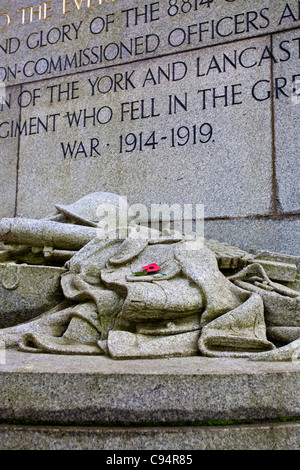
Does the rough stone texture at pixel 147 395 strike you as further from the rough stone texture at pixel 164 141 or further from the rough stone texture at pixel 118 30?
the rough stone texture at pixel 118 30

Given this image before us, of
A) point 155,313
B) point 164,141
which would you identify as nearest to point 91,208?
point 164,141

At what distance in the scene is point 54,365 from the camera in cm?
271

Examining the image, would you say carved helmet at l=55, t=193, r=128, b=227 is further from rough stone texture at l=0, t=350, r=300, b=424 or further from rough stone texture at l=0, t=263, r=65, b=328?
rough stone texture at l=0, t=350, r=300, b=424

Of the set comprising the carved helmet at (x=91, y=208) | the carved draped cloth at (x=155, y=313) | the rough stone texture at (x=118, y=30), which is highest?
the rough stone texture at (x=118, y=30)

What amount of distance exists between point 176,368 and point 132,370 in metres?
0.26

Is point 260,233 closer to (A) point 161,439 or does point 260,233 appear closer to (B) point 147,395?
(B) point 147,395

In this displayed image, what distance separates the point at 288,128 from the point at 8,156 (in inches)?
142

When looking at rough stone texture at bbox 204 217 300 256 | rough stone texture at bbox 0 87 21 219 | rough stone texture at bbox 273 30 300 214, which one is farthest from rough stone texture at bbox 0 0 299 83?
rough stone texture at bbox 204 217 300 256

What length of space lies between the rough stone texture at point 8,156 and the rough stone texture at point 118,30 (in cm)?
30

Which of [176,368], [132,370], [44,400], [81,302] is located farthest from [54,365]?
[81,302]

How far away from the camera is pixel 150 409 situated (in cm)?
238

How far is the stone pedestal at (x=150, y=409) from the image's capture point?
228 cm

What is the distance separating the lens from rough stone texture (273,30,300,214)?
4.94 metres

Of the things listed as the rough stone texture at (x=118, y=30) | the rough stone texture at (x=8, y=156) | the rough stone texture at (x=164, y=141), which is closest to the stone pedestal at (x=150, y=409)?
the rough stone texture at (x=164, y=141)
